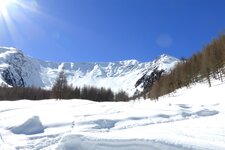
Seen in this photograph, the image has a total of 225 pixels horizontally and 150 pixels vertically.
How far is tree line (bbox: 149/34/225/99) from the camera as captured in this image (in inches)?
2202

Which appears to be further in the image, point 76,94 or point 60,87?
point 76,94

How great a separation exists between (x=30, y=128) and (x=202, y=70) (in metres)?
45.8

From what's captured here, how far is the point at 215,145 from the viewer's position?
11375mm

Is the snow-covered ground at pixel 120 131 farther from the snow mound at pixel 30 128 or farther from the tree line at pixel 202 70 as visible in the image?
the tree line at pixel 202 70

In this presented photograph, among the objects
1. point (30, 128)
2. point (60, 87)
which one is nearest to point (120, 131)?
point (30, 128)

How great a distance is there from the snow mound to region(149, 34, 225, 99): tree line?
122ft

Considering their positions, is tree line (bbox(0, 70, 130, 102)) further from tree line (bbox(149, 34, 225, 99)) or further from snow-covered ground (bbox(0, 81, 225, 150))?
snow-covered ground (bbox(0, 81, 225, 150))

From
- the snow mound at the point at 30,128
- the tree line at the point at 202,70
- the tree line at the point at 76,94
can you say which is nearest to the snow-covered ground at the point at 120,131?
the snow mound at the point at 30,128

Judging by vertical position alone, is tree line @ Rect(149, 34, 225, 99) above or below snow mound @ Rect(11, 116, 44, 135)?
above

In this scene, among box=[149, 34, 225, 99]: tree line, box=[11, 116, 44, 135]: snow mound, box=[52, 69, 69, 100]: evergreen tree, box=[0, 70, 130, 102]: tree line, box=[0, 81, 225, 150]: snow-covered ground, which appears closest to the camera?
box=[0, 81, 225, 150]: snow-covered ground

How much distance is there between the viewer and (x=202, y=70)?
58344 millimetres

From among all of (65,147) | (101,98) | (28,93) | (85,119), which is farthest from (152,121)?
(28,93)

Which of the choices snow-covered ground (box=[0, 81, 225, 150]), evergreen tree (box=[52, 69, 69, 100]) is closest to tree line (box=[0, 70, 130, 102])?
evergreen tree (box=[52, 69, 69, 100])

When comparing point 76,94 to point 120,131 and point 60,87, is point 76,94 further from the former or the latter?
point 120,131
